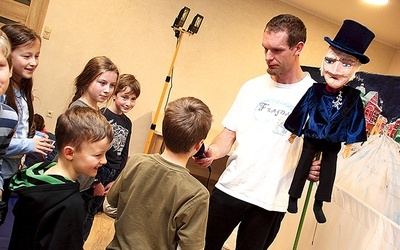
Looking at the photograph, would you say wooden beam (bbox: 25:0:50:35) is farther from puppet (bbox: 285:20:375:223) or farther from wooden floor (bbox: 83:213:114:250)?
puppet (bbox: 285:20:375:223)

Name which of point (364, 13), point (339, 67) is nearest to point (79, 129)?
point (339, 67)

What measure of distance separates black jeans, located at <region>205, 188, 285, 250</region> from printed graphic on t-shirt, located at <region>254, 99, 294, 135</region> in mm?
350

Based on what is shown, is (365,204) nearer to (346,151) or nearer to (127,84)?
(346,151)

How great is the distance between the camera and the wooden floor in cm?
273

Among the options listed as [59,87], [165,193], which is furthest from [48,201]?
[59,87]

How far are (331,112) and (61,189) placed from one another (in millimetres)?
1048

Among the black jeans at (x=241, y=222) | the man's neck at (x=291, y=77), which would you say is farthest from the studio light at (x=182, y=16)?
the black jeans at (x=241, y=222)

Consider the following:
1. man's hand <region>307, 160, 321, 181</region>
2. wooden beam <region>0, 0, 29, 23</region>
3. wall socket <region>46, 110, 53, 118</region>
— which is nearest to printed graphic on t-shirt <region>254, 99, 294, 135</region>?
man's hand <region>307, 160, 321, 181</region>

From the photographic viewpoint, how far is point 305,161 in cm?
171

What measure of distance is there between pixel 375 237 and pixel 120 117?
141 centimetres

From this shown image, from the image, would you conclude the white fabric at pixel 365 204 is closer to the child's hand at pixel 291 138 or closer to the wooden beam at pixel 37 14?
the child's hand at pixel 291 138

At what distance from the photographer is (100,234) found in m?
2.94

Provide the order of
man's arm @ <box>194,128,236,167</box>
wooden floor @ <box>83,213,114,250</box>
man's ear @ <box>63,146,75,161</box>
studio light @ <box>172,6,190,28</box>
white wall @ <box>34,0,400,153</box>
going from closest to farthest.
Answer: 1. man's ear @ <box>63,146,75,161</box>
2. man's arm @ <box>194,128,236,167</box>
3. wooden floor @ <box>83,213,114,250</box>
4. studio light @ <box>172,6,190,28</box>
5. white wall @ <box>34,0,400,153</box>

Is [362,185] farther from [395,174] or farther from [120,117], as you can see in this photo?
[120,117]
